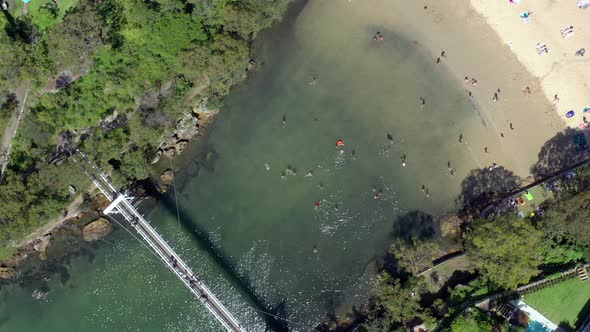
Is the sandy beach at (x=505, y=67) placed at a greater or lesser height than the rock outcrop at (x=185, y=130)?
lesser

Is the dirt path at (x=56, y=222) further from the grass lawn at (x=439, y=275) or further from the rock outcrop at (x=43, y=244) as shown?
the grass lawn at (x=439, y=275)

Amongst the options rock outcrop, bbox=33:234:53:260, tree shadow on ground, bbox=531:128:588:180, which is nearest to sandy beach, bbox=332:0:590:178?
tree shadow on ground, bbox=531:128:588:180

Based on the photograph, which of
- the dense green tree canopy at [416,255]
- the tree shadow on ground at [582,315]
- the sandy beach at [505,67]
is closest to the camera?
the dense green tree canopy at [416,255]

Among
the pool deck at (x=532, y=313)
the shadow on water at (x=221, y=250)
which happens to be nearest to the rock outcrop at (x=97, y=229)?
the shadow on water at (x=221, y=250)

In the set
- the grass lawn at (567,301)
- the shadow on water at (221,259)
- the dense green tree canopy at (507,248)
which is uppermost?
the shadow on water at (221,259)

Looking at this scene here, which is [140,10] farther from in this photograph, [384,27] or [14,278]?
[14,278]

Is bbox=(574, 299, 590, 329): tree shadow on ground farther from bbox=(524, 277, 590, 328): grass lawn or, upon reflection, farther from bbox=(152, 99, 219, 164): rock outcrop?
bbox=(152, 99, 219, 164): rock outcrop

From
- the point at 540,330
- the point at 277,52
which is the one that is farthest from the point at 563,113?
the point at 277,52

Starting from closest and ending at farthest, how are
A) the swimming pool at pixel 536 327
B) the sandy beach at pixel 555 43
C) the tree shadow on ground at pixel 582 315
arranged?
the tree shadow on ground at pixel 582 315 → the swimming pool at pixel 536 327 → the sandy beach at pixel 555 43
